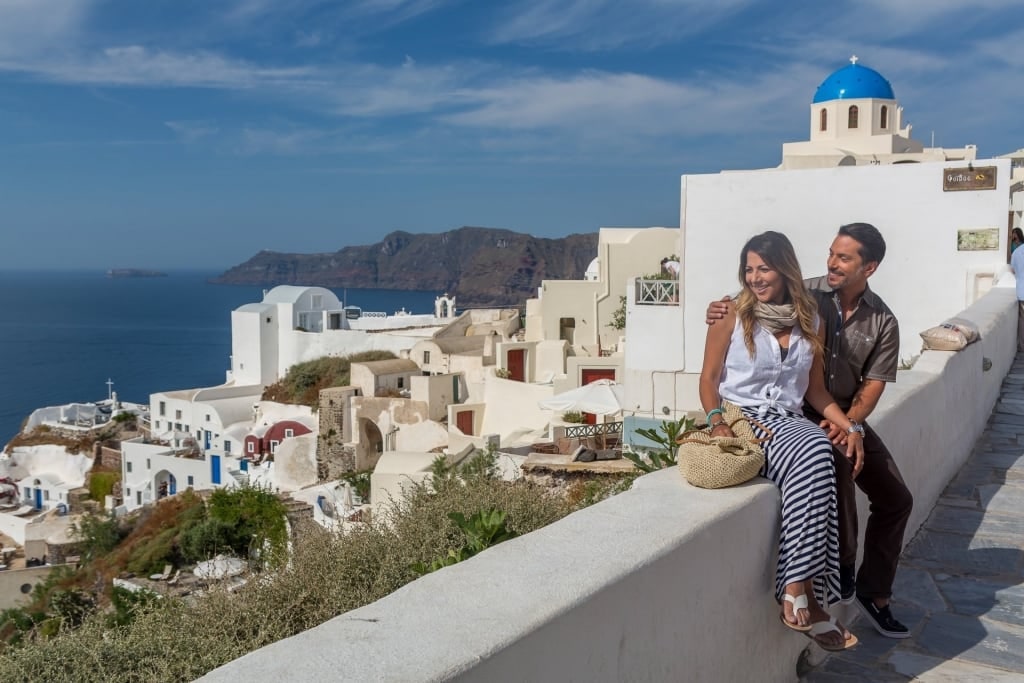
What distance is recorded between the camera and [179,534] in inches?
780

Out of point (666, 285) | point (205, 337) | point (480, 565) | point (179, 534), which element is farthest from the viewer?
point (205, 337)

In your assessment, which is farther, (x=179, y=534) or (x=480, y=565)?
(x=179, y=534)

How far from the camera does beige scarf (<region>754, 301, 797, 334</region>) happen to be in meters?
2.66

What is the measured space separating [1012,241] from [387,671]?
36.1 feet

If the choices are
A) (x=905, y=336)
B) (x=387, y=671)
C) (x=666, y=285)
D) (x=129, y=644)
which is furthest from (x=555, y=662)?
(x=666, y=285)

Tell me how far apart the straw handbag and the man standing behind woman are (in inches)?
4.8

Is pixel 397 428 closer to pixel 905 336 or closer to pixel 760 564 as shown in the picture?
pixel 905 336

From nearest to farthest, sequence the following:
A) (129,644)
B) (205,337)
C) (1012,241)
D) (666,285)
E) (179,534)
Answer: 1. (129,644)
2. (1012,241)
3. (666,285)
4. (179,534)
5. (205,337)

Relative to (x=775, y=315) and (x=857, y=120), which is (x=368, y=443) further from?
(x=775, y=315)

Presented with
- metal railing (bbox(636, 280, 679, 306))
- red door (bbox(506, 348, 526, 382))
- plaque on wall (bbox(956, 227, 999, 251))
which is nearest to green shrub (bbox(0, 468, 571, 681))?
plaque on wall (bbox(956, 227, 999, 251))

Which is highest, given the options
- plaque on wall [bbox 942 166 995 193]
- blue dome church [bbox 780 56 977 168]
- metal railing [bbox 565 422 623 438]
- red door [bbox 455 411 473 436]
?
blue dome church [bbox 780 56 977 168]

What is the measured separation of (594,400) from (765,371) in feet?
49.9

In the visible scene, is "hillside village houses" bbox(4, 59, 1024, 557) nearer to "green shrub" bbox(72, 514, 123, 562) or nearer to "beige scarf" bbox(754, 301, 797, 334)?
"green shrub" bbox(72, 514, 123, 562)

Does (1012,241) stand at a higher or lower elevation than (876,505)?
higher
